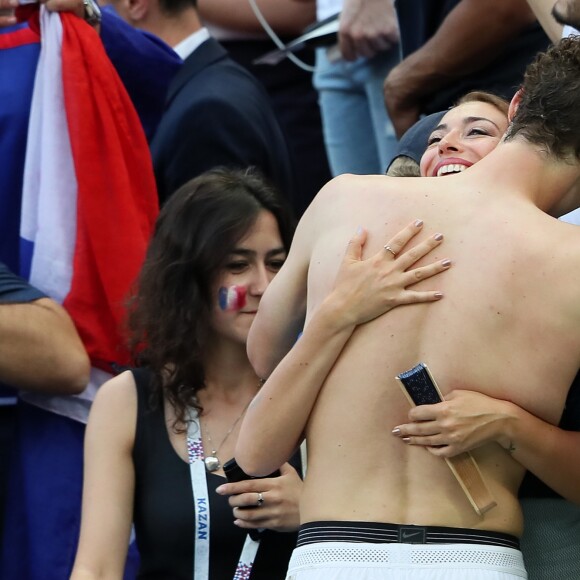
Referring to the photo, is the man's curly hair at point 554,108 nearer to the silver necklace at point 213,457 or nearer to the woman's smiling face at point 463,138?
the woman's smiling face at point 463,138

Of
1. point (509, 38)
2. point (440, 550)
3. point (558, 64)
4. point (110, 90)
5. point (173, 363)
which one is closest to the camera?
point (440, 550)

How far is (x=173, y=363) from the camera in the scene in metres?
3.61

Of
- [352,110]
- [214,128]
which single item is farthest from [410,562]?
[352,110]

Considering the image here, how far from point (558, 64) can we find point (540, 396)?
2.23ft

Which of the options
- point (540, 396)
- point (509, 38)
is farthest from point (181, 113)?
point (540, 396)

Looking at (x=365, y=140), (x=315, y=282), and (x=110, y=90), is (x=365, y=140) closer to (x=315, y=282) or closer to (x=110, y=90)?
(x=110, y=90)

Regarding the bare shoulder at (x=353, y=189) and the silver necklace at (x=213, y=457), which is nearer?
the bare shoulder at (x=353, y=189)

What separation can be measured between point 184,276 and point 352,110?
154cm

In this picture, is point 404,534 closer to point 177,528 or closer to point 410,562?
point 410,562

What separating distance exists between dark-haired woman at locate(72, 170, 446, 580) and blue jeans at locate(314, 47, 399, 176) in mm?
1120

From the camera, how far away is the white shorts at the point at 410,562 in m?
2.45

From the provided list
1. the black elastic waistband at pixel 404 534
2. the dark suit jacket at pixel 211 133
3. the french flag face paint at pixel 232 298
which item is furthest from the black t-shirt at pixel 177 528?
the dark suit jacket at pixel 211 133

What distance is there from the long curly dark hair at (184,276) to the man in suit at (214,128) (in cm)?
63

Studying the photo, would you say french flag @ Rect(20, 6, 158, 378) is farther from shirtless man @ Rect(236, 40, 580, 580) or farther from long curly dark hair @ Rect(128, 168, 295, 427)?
shirtless man @ Rect(236, 40, 580, 580)
